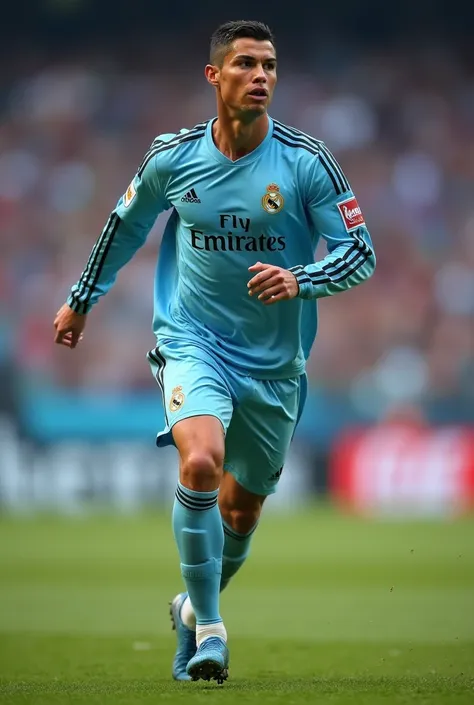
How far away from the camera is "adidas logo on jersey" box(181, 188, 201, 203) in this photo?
5.47 meters

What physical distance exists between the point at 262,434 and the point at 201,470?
79 cm

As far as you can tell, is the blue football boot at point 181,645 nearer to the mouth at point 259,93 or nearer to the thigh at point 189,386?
the thigh at point 189,386

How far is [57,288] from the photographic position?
19828mm

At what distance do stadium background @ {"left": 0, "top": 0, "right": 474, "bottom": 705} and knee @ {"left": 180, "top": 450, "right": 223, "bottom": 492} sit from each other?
17.7ft

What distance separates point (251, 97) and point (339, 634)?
10.8ft

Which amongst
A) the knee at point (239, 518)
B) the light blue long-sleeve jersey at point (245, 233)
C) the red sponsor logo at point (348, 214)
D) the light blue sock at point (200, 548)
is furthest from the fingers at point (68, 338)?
the red sponsor logo at point (348, 214)

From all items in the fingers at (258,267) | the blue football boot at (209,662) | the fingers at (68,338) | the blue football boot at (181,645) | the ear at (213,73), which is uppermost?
the ear at (213,73)

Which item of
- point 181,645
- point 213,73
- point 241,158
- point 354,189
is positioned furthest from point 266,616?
point 354,189

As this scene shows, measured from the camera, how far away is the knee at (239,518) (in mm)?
5887

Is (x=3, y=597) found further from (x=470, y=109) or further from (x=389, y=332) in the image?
(x=470, y=109)

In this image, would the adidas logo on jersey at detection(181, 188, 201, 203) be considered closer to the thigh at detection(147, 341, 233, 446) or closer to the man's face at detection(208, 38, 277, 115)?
the man's face at detection(208, 38, 277, 115)

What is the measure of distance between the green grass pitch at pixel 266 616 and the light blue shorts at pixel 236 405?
905 mm

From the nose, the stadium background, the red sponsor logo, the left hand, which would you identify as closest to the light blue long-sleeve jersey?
the red sponsor logo

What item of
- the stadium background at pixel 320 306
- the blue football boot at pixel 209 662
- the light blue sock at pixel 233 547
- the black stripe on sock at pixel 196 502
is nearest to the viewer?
the blue football boot at pixel 209 662
